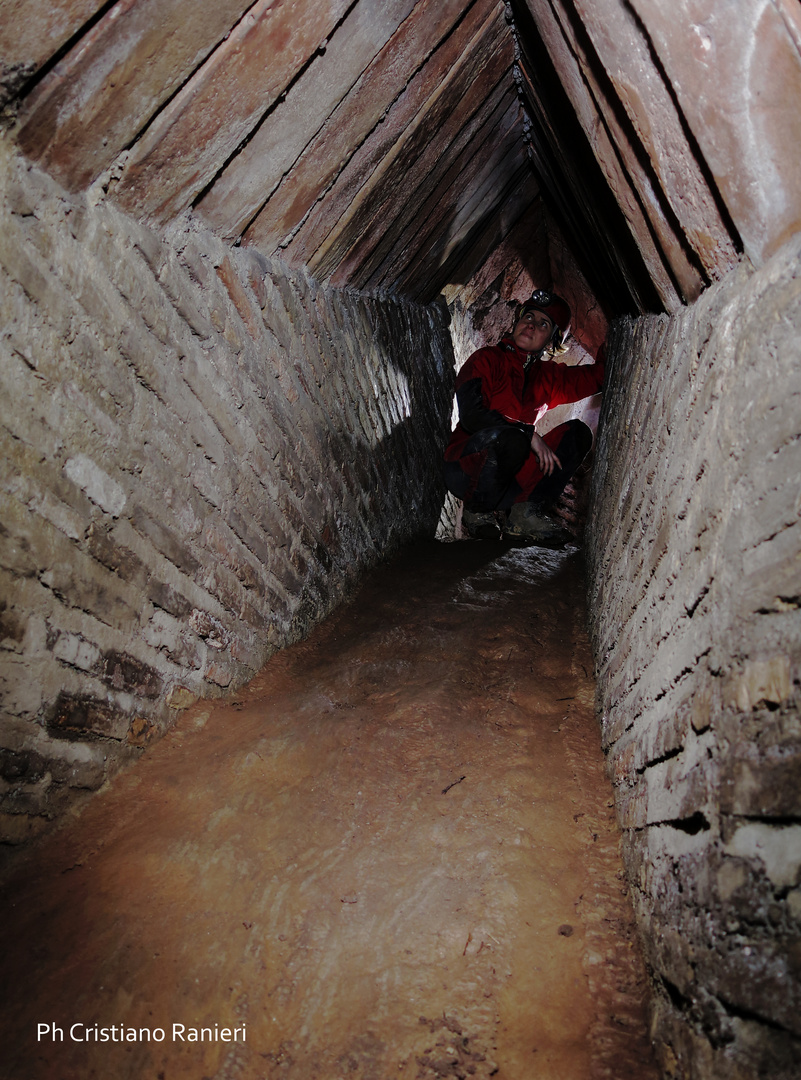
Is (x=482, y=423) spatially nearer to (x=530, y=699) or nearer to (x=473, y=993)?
(x=530, y=699)

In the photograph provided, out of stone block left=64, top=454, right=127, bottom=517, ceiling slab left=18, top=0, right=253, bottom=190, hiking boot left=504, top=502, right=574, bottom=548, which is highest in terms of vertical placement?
ceiling slab left=18, top=0, right=253, bottom=190

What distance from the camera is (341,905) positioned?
143 cm

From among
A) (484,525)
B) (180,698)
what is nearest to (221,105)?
(180,698)

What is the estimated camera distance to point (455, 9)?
2.01m

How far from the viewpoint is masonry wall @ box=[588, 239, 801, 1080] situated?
82cm

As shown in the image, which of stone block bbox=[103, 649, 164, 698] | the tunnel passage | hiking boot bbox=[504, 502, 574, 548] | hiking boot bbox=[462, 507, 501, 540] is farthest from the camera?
hiking boot bbox=[462, 507, 501, 540]

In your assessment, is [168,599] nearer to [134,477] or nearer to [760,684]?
[134,477]

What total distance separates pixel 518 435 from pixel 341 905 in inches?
140

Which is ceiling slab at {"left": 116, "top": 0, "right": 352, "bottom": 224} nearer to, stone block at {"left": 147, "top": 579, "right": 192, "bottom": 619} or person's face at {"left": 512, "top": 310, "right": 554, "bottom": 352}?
stone block at {"left": 147, "top": 579, "right": 192, "bottom": 619}

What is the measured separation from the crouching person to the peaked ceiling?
174cm

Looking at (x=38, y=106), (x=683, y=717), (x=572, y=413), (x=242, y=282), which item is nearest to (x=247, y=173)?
(x=242, y=282)

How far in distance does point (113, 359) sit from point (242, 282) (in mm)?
681

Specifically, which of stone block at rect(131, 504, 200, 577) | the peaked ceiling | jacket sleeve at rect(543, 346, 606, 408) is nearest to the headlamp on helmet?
jacket sleeve at rect(543, 346, 606, 408)

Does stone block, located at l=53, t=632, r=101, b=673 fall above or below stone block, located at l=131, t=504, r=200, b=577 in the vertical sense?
below
